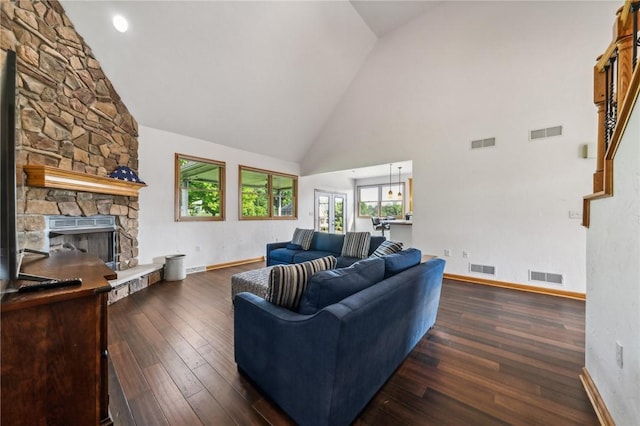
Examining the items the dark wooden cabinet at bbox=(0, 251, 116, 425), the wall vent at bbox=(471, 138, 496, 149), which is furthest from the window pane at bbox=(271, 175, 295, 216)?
the dark wooden cabinet at bbox=(0, 251, 116, 425)

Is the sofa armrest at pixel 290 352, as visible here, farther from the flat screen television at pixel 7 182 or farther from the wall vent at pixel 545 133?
the wall vent at pixel 545 133

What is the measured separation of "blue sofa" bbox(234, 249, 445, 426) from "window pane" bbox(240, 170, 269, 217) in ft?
14.8

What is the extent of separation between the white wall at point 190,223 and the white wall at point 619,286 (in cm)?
539

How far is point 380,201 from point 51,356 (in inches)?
364

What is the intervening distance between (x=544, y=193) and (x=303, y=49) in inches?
188

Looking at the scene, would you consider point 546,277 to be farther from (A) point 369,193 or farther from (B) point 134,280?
(A) point 369,193

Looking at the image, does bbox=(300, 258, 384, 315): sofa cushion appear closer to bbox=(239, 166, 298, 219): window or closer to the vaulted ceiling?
the vaulted ceiling

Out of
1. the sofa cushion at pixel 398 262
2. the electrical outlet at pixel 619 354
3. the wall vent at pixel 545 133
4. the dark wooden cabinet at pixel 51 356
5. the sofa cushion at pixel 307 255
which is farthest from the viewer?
the sofa cushion at pixel 307 255

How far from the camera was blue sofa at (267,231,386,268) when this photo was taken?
4117 mm

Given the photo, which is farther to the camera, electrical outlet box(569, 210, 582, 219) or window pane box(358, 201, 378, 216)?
window pane box(358, 201, 378, 216)

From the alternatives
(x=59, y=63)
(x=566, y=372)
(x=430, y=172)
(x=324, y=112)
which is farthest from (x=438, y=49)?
(x=59, y=63)

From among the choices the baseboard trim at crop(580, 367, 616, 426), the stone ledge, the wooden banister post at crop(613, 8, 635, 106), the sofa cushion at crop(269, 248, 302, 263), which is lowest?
the baseboard trim at crop(580, 367, 616, 426)

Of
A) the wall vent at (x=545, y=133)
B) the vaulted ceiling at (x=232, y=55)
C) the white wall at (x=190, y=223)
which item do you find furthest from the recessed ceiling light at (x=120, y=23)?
the wall vent at (x=545, y=133)

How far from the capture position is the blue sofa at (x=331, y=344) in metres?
1.20
